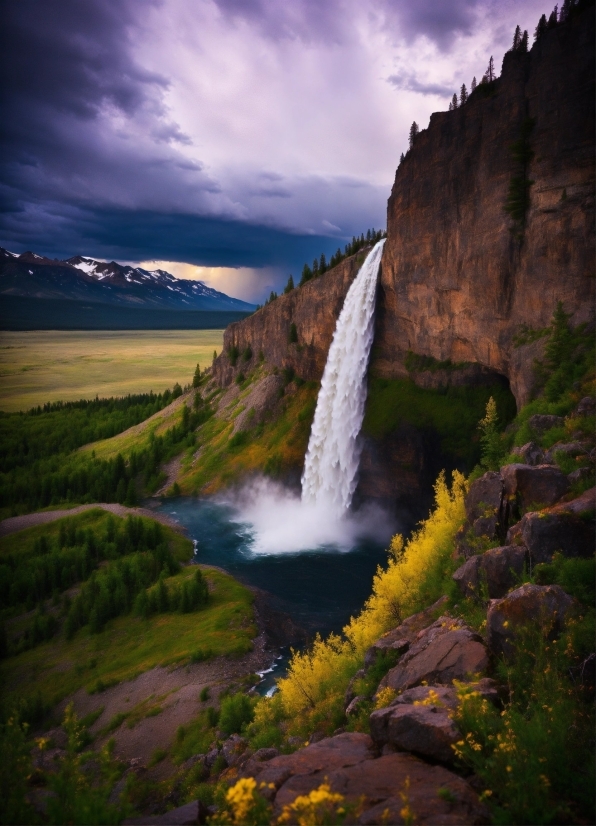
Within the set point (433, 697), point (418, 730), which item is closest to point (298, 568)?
point (433, 697)

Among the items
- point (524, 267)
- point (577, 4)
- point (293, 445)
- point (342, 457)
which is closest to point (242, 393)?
point (293, 445)

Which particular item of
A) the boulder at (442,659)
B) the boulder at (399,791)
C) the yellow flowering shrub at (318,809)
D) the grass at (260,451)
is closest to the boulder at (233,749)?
the boulder at (442,659)

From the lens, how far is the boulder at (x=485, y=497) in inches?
996

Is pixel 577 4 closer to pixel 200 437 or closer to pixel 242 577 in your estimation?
pixel 242 577

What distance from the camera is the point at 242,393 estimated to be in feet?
377

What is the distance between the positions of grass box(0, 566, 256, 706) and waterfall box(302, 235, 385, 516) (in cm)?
2542

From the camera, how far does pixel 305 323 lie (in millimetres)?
99062

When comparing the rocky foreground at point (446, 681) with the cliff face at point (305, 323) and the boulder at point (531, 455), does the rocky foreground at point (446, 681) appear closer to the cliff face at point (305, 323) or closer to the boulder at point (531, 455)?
the boulder at point (531, 455)

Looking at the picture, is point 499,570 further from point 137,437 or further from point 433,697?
point 137,437

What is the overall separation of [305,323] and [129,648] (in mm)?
66807

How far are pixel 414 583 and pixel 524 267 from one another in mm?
40410

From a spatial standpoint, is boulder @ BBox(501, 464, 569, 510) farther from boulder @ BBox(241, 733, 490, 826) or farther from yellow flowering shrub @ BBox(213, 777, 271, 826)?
yellow flowering shrub @ BBox(213, 777, 271, 826)

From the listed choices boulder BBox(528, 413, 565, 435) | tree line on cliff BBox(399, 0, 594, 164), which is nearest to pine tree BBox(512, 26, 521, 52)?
A: tree line on cliff BBox(399, 0, 594, 164)

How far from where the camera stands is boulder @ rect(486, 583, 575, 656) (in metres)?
15.0
